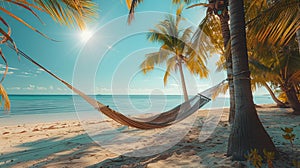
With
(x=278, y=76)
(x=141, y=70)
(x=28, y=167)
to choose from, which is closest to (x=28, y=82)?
(x=141, y=70)

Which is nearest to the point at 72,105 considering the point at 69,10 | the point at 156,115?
the point at 156,115

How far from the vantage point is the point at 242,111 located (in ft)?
3.73

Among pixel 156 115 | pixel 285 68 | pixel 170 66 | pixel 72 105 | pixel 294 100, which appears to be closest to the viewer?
pixel 156 115

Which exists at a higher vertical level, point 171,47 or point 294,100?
point 171,47

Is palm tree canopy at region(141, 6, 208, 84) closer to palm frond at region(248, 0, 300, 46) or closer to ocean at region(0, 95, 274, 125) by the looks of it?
ocean at region(0, 95, 274, 125)

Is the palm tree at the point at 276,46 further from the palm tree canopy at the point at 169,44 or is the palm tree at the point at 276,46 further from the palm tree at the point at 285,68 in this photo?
the palm tree canopy at the point at 169,44

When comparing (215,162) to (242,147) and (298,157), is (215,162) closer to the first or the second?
(242,147)

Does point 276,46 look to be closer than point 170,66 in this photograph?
Yes

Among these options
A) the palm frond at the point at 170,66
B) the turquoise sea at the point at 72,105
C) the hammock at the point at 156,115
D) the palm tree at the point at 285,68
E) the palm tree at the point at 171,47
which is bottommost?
the turquoise sea at the point at 72,105

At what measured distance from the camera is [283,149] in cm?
127

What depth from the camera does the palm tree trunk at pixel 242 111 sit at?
42.3 inches

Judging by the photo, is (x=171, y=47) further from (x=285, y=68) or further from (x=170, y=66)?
(x=285, y=68)

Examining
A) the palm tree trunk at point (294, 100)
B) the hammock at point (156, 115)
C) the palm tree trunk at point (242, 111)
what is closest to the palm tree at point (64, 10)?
the hammock at point (156, 115)

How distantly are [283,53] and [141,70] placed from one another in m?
4.21
